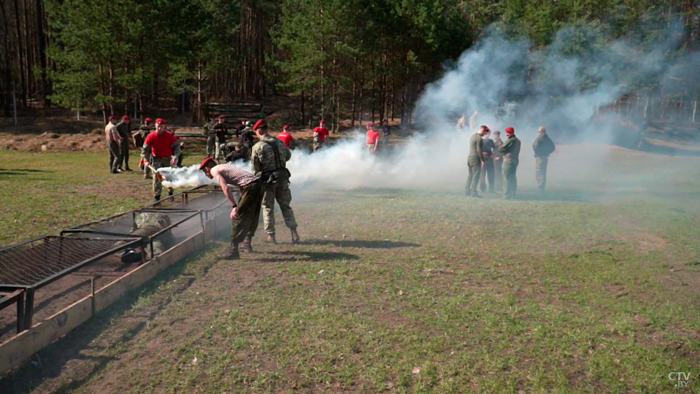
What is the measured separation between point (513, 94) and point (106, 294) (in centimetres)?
2424

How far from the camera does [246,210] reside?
7754 millimetres

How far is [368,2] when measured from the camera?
98.4 ft

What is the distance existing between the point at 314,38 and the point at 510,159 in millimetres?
17810

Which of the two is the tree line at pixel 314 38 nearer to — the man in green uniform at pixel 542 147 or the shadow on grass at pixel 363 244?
the man in green uniform at pixel 542 147

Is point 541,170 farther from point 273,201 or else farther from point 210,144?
point 210,144

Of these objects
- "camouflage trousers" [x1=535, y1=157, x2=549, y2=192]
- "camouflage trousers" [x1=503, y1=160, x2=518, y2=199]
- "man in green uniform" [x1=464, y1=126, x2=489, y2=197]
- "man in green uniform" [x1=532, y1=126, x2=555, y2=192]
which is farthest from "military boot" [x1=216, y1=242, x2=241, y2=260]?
"camouflage trousers" [x1=535, y1=157, x2=549, y2=192]

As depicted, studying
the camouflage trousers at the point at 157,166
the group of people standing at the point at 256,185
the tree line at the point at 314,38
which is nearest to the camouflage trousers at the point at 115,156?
the camouflage trousers at the point at 157,166

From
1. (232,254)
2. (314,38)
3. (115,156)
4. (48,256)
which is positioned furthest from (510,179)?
(314,38)

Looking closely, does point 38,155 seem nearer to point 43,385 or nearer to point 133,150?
point 133,150

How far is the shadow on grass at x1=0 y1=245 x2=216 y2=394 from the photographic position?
4.35 m

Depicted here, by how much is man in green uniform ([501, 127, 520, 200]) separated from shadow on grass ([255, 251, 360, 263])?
23.0 feet

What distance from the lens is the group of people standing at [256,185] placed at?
7727 millimetres

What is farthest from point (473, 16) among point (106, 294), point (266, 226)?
point (106, 294)

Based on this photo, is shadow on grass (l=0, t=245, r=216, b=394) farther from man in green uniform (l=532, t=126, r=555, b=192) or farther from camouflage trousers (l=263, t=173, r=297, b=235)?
man in green uniform (l=532, t=126, r=555, b=192)
